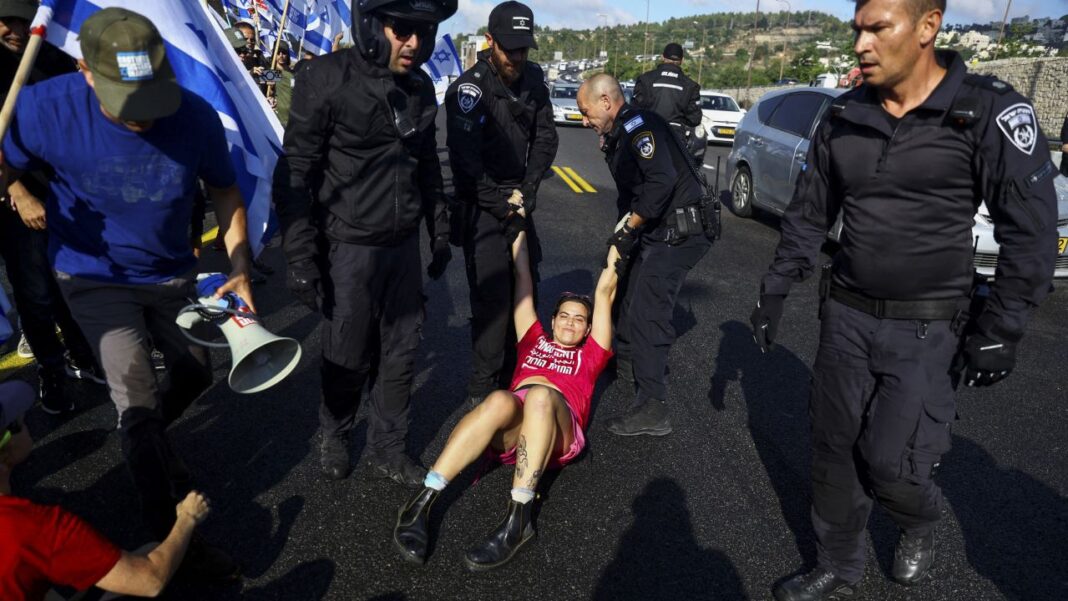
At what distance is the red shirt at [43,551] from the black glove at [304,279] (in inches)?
54.2

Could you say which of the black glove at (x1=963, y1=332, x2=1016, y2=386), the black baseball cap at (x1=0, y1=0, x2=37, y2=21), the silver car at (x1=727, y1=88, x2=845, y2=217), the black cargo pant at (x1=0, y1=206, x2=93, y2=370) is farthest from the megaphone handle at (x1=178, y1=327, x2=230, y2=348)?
the silver car at (x1=727, y1=88, x2=845, y2=217)

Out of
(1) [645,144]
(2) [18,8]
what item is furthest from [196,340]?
(1) [645,144]

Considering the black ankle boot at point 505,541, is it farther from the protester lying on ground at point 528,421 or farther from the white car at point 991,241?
the white car at point 991,241

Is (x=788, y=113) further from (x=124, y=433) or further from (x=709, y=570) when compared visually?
(x=124, y=433)

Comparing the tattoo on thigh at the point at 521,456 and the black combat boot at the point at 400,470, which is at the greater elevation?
the tattoo on thigh at the point at 521,456

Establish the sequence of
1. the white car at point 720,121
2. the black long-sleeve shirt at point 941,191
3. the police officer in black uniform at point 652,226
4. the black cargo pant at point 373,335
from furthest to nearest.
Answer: the white car at point 720,121 < the police officer in black uniform at point 652,226 < the black cargo pant at point 373,335 < the black long-sleeve shirt at point 941,191

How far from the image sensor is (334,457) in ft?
11.4

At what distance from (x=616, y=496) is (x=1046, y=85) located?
956 inches

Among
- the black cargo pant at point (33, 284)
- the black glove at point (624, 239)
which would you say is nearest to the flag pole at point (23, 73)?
the black cargo pant at point (33, 284)

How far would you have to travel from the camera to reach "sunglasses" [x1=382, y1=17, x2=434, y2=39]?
9.57ft

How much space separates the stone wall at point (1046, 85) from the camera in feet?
68.7

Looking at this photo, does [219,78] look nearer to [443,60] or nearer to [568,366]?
[568,366]

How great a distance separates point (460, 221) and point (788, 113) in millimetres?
5821

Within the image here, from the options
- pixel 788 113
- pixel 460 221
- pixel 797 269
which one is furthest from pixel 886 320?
pixel 788 113
